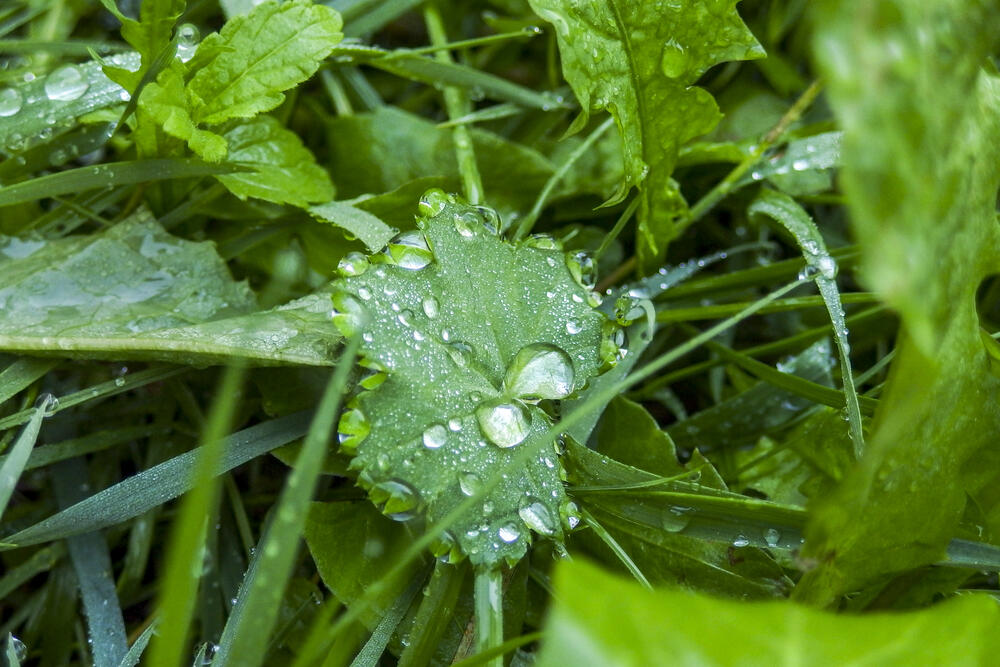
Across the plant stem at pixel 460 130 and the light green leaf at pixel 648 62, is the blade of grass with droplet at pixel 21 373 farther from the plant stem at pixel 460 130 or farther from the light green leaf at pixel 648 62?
the light green leaf at pixel 648 62

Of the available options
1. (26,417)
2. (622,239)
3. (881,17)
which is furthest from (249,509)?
(881,17)

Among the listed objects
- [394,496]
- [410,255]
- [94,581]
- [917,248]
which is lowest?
[94,581]

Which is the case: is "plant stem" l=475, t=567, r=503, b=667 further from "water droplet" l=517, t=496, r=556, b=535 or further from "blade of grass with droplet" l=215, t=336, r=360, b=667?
"blade of grass with droplet" l=215, t=336, r=360, b=667

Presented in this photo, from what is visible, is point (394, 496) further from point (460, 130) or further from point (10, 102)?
point (10, 102)

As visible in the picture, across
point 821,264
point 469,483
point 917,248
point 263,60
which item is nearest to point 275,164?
point 263,60

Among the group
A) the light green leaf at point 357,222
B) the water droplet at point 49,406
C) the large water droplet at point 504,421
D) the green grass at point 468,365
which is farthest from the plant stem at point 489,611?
the water droplet at point 49,406
